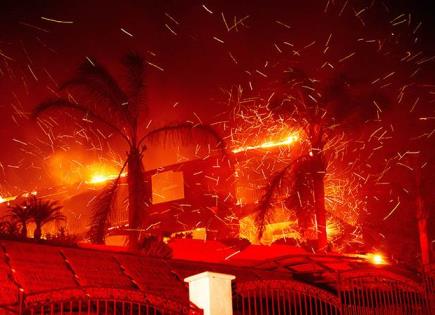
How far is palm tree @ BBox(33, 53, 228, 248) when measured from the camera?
1418 centimetres

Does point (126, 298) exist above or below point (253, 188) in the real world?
below

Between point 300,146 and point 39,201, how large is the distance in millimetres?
8747

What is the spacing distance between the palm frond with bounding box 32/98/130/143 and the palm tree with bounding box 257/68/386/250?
4.50 m

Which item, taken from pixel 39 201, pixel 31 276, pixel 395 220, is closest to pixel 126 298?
pixel 31 276

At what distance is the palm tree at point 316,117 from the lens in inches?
668

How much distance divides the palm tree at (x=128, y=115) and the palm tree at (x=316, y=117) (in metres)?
3.09

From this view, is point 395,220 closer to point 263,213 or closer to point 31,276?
point 263,213

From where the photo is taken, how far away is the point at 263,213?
52.4ft

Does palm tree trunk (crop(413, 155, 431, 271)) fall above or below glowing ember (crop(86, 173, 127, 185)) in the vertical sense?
below

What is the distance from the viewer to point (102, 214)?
13719 millimetres

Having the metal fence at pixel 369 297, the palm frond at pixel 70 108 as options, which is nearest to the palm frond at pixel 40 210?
the palm frond at pixel 70 108

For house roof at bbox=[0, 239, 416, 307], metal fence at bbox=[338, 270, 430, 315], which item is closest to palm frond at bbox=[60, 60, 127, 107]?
house roof at bbox=[0, 239, 416, 307]

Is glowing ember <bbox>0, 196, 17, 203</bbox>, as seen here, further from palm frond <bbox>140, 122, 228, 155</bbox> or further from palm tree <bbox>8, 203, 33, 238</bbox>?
palm frond <bbox>140, 122, 228, 155</bbox>

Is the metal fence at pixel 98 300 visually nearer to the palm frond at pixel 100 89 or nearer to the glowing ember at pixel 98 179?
the palm frond at pixel 100 89
